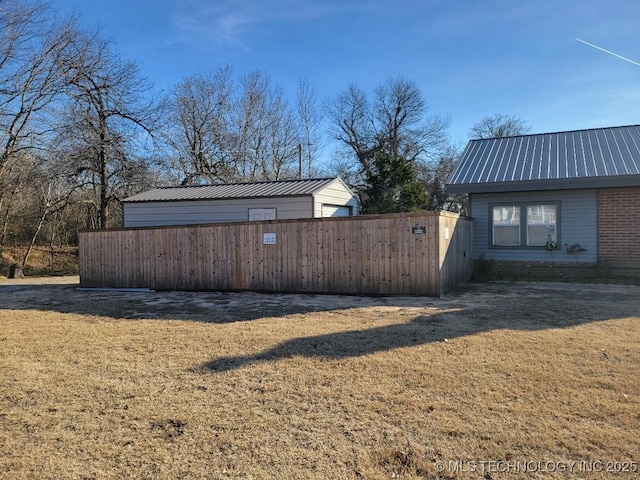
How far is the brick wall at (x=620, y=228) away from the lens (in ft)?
36.5

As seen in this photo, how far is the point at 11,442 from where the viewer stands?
9.76 ft

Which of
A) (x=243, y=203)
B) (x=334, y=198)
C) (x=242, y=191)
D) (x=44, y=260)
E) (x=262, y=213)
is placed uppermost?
(x=242, y=191)

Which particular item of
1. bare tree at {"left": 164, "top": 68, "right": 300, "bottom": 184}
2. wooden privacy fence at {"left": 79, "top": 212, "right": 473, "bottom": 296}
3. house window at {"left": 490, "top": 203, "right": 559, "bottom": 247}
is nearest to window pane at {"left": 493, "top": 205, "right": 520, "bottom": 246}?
house window at {"left": 490, "top": 203, "right": 559, "bottom": 247}

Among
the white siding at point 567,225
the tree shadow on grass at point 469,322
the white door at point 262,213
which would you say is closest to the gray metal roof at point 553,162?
the white siding at point 567,225

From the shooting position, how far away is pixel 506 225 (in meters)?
12.5

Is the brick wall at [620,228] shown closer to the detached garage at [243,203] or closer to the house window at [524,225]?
the house window at [524,225]

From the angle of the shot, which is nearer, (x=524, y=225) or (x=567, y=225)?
(x=567, y=225)

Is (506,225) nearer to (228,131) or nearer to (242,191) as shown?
(242,191)

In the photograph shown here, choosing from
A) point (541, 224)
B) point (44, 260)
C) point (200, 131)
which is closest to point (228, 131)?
point (200, 131)

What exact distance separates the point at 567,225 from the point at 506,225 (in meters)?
1.46

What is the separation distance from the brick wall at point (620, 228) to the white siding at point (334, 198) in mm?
6920

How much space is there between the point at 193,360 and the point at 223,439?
1.89m

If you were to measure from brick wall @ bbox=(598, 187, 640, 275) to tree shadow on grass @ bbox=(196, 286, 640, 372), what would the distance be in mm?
1876

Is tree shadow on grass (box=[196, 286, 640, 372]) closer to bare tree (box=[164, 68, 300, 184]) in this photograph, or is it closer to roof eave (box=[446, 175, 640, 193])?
roof eave (box=[446, 175, 640, 193])
